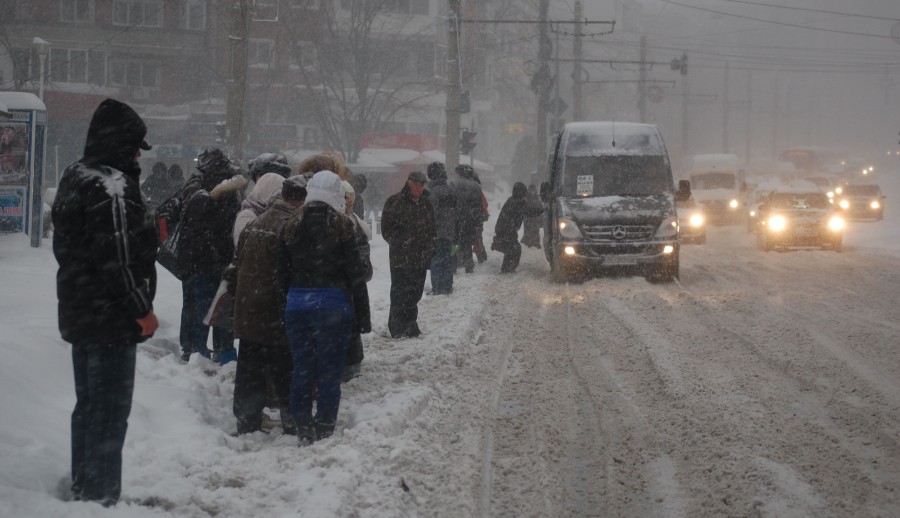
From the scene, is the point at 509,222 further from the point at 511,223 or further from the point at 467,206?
the point at 467,206

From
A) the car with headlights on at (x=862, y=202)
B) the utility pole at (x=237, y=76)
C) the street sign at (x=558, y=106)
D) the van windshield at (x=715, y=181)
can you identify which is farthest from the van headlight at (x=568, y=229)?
the car with headlights on at (x=862, y=202)

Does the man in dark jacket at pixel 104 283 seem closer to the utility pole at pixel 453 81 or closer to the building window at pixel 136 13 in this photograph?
the utility pole at pixel 453 81

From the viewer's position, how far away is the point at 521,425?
7402 mm

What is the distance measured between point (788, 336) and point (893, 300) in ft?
15.2

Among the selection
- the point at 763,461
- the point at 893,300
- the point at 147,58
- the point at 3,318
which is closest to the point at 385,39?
the point at 147,58

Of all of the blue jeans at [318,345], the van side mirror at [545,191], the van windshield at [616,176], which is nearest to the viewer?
the blue jeans at [318,345]

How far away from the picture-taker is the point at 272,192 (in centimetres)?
766

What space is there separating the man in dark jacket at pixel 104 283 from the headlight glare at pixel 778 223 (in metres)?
21.9

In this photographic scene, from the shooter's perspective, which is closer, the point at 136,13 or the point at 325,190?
the point at 325,190

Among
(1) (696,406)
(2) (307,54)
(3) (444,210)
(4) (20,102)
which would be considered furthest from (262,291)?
(2) (307,54)

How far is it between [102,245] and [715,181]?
34933mm

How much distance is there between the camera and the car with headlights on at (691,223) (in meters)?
27.8

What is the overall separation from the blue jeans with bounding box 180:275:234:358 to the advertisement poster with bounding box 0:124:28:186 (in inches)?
402

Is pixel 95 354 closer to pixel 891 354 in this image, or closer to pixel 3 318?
pixel 3 318
